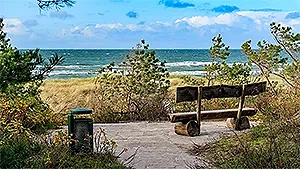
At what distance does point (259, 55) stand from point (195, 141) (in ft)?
12.1

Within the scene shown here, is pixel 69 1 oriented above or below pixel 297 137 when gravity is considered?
above

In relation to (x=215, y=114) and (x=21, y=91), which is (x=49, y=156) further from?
(x=215, y=114)

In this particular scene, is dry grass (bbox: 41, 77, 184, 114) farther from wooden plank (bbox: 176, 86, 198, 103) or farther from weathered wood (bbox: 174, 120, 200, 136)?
wooden plank (bbox: 176, 86, 198, 103)

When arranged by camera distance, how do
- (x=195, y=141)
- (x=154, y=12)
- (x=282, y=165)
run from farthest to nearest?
1. (x=154, y=12)
2. (x=195, y=141)
3. (x=282, y=165)

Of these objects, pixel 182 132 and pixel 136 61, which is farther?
pixel 136 61

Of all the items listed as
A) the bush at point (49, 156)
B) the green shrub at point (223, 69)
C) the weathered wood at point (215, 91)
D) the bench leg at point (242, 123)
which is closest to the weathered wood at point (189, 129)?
the weathered wood at point (215, 91)

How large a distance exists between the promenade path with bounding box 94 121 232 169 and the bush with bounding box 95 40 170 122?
20.5 inches

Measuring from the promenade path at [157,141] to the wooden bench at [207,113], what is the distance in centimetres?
15

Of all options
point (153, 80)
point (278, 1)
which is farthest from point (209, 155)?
point (278, 1)

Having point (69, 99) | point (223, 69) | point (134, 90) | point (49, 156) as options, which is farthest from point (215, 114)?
point (69, 99)

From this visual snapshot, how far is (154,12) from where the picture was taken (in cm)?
1205

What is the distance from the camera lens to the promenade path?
19.1 ft

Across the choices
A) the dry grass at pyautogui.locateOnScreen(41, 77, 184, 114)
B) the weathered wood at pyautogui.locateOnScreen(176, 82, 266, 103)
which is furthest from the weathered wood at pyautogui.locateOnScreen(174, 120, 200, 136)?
the dry grass at pyautogui.locateOnScreen(41, 77, 184, 114)

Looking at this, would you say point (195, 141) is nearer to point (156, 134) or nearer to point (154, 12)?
point (156, 134)
